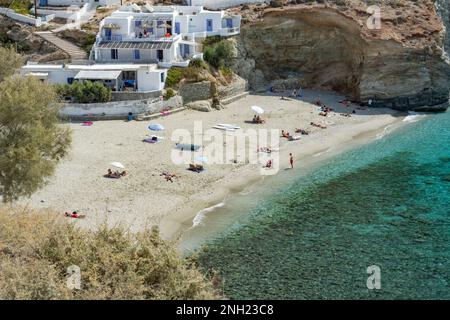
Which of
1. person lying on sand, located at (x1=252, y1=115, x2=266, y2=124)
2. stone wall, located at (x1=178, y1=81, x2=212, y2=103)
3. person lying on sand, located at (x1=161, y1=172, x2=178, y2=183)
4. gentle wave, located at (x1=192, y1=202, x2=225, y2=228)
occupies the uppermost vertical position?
stone wall, located at (x1=178, y1=81, x2=212, y2=103)

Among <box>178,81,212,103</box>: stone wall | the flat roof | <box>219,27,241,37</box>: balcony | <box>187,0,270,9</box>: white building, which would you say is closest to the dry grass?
the flat roof

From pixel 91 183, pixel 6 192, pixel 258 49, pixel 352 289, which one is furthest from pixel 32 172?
pixel 258 49

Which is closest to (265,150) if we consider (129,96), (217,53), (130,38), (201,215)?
(201,215)

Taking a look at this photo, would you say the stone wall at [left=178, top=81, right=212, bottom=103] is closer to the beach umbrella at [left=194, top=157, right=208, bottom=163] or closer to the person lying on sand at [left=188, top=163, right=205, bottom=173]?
the beach umbrella at [left=194, top=157, right=208, bottom=163]

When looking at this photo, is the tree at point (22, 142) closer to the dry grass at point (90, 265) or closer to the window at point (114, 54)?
the dry grass at point (90, 265)

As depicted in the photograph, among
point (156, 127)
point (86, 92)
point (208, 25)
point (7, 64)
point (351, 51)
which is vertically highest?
point (7, 64)

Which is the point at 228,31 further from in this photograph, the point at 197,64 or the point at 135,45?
the point at 135,45
